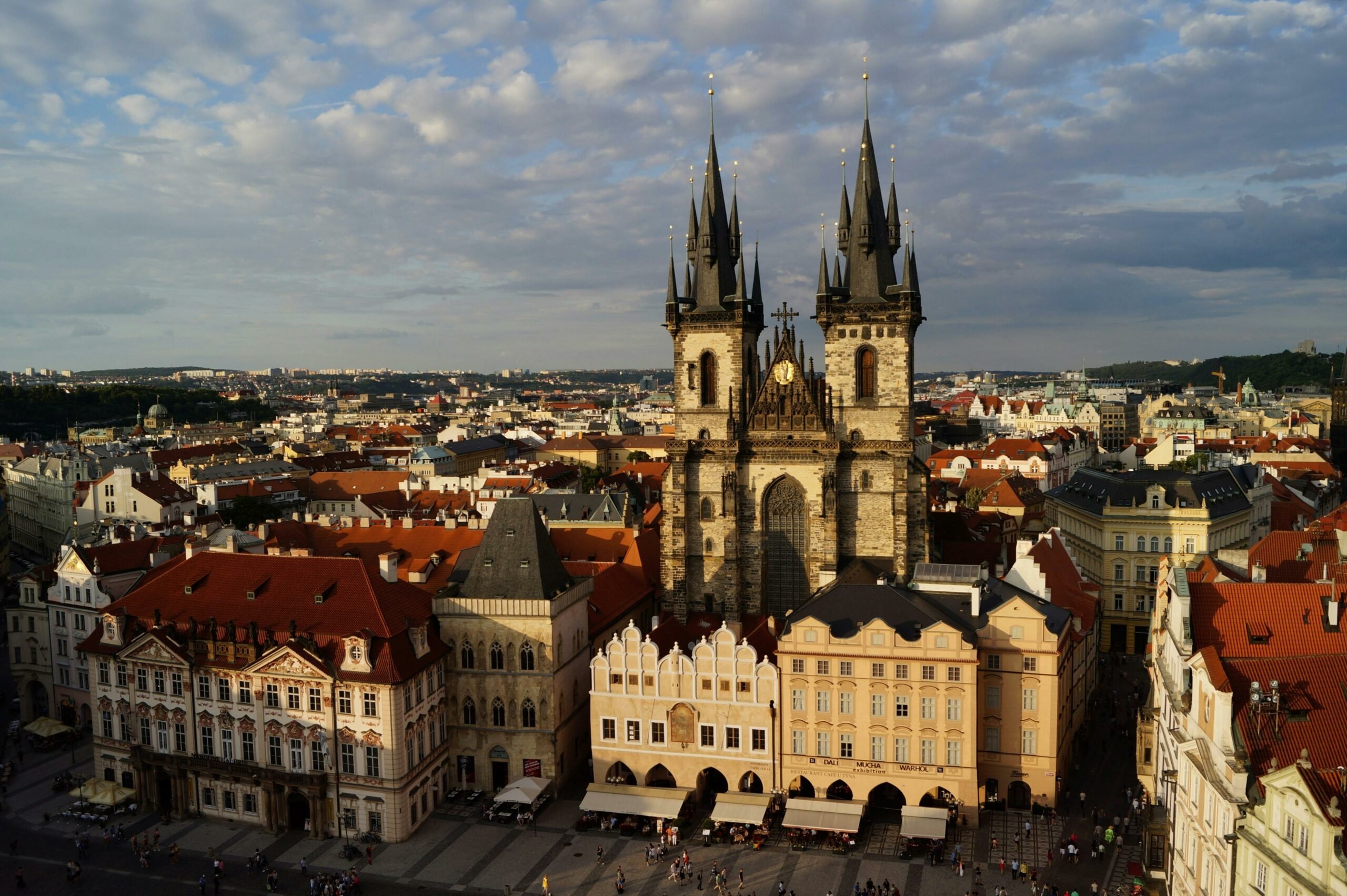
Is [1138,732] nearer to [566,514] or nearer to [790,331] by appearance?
[790,331]

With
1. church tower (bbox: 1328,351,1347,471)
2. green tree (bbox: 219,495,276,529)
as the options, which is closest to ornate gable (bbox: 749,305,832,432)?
green tree (bbox: 219,495,276,529)

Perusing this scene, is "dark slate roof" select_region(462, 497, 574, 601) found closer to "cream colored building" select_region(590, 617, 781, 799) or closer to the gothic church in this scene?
"cream colored building" select_region(590, 617, 781, 799)

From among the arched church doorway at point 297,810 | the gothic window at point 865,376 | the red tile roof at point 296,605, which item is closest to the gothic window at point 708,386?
the gothic window at point 865,376

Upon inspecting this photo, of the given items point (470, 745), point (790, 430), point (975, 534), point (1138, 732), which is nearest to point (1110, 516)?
point (975, 534)

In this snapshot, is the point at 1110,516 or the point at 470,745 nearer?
the point at 470,745

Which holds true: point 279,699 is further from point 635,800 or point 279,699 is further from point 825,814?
point 825,814
